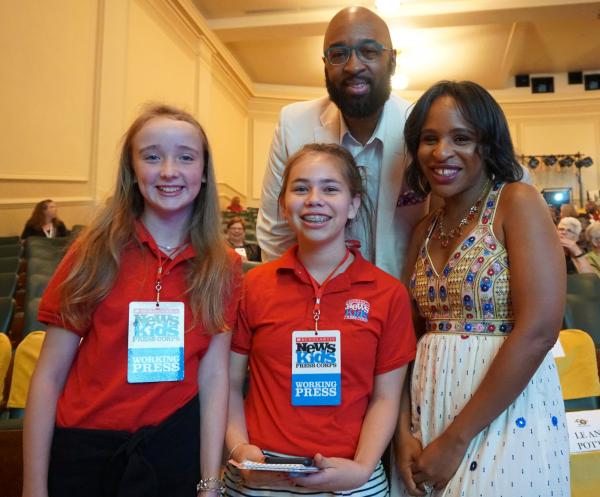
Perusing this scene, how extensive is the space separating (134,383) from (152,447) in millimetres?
141

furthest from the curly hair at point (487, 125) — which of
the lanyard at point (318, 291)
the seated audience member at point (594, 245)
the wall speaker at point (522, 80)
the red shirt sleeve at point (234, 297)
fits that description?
the wall speaker at point (522, 80)

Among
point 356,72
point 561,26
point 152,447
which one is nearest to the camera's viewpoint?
point 152,447

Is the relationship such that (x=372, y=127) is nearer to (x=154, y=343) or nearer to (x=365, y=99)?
(x=365, y=99)

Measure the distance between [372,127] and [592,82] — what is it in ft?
37.0

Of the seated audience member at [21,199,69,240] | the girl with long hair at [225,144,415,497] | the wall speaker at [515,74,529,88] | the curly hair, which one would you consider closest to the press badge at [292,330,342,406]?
the girl with long hair at [225,144,415,497]

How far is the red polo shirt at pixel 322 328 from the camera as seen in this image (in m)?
1.11

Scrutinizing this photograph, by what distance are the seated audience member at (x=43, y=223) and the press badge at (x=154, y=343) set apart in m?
4.07

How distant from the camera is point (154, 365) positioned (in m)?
1.09

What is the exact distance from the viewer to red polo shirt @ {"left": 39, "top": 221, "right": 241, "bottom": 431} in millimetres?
1062

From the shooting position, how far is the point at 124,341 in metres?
1.10

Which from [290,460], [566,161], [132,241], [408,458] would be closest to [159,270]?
[132,241]

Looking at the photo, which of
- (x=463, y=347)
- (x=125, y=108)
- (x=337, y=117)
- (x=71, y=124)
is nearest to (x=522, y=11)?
(x=125, y=108)

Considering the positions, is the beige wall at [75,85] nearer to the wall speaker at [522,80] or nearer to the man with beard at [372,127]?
the man with beard at [372,127]

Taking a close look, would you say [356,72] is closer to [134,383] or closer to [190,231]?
[190,231]
